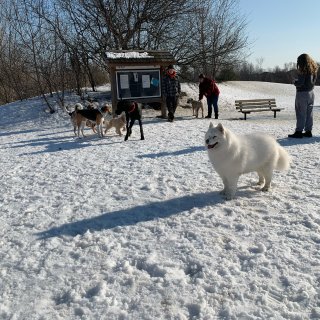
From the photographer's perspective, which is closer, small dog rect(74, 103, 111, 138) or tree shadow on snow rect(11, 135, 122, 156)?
tree shadow on snow rect(11, 135, 122, 156)

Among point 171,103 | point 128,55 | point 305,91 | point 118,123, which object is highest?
point 128,55

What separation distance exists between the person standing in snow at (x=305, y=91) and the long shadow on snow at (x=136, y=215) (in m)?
5.03

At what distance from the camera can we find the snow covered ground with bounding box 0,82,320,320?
2889mm

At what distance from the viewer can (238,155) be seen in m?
4.83

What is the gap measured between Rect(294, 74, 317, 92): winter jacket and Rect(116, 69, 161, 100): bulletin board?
20.4ft

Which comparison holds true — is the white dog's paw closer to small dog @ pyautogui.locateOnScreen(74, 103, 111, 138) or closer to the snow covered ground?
the snow covered ground

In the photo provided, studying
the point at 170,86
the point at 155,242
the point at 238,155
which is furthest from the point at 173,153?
the point at 170,86

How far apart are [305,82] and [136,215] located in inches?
247

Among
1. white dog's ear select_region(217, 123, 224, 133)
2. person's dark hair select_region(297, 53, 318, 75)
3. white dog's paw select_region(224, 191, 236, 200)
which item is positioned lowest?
white dog's paw select_region(224, 191, 236, 200)

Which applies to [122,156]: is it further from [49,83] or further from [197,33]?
[197,33]

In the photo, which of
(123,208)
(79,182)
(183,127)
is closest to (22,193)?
(79,182)

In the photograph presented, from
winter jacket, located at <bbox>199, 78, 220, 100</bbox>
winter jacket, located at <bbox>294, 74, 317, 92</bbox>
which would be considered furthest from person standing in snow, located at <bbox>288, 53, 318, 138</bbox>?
winter jacket, located at <bbox>199, 78, 220, 100</bbox>

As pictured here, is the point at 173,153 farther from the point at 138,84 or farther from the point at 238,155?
the point at 138,84

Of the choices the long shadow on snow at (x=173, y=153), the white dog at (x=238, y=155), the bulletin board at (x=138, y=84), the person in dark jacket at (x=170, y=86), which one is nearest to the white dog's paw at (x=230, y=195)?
the white dog at (x=238, y=155)
